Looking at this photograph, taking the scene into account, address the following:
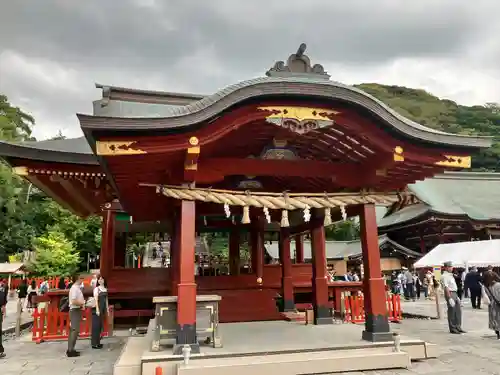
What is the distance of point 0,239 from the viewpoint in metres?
35.8

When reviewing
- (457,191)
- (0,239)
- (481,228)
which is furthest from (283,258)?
(0,239)

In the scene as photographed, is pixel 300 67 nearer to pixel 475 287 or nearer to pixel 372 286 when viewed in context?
pixel 372 286

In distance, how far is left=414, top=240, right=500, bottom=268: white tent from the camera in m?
14.5

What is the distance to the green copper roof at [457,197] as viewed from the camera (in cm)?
2377

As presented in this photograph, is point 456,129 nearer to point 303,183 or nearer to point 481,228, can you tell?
point 481,228

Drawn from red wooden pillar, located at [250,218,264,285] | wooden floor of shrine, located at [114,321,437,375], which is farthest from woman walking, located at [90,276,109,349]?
red wooden pillar, located at [250,218,264,285]

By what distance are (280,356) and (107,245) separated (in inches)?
294

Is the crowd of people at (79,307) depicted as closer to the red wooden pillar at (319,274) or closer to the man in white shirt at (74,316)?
the man in white shirt at (74,316)

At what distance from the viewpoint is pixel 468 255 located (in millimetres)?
15500

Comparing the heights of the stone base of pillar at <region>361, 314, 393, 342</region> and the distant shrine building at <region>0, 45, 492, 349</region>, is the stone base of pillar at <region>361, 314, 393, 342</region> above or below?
below

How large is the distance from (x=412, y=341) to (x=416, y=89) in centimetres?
8104

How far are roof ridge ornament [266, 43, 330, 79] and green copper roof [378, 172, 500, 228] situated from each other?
16.9 metres

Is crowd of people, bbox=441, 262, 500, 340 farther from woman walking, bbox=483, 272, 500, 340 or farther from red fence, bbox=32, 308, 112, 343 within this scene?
red fence, bbox=32, 308, 112, 343

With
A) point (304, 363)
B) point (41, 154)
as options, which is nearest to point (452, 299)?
point (304, 363)
